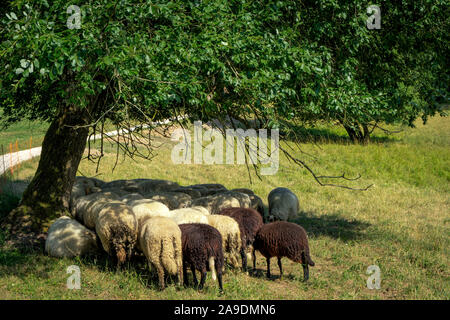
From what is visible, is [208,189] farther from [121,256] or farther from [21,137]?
[21,137]

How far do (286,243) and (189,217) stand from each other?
6.67 ft

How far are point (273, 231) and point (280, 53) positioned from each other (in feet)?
10.5

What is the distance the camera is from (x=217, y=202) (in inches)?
438

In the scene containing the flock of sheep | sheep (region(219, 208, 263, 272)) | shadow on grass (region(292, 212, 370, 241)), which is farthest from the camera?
shadow on grass (region(292, 212, 370, 241))

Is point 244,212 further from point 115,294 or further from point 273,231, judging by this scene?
point 115,294

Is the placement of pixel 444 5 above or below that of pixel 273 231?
above

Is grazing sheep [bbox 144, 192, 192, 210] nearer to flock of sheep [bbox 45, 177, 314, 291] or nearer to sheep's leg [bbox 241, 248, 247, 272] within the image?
flock of sheep [bbox 45, 177, 314, 291]

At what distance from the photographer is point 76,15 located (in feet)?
21.6

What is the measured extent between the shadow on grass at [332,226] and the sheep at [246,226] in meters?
2.81

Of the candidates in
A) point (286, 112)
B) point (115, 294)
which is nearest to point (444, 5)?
point (286, 112)

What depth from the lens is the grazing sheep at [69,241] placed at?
942cm

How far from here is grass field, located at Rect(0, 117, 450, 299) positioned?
774 cm
